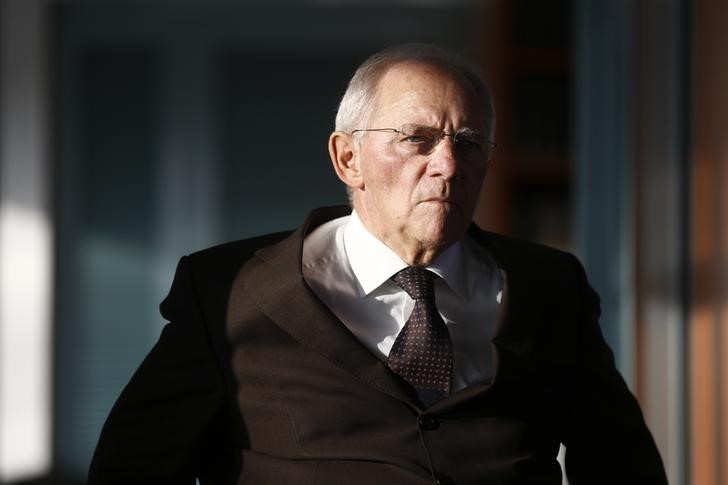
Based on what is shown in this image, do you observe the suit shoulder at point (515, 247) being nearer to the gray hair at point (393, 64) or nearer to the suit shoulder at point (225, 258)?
the gray hair at point (393, 64)

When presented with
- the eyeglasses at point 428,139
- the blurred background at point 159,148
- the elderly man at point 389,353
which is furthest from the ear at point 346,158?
the blurred background at point 159,148

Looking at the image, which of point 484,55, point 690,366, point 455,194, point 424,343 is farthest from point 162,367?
point 484,55

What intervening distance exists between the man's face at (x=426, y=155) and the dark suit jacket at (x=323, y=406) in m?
0.15

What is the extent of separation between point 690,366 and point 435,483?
149 centimetres

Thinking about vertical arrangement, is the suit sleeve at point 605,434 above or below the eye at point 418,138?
below

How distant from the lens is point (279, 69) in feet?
16.9

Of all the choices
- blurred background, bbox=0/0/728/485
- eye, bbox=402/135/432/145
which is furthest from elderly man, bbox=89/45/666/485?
blurred background, bbox=0/0/728/485

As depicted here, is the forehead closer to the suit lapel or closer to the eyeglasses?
the eyeglasses

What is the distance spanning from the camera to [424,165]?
1686 mm

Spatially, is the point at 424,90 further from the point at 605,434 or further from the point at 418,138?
the point at 605,434

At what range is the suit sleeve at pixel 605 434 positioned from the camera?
1.73 m

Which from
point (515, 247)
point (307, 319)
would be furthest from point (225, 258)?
point (515, 247)

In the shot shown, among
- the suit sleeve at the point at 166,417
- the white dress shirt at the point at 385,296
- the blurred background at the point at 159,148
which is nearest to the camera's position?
the suit sleeve at the point at 166,417

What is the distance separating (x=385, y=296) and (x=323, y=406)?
0.67 feet
